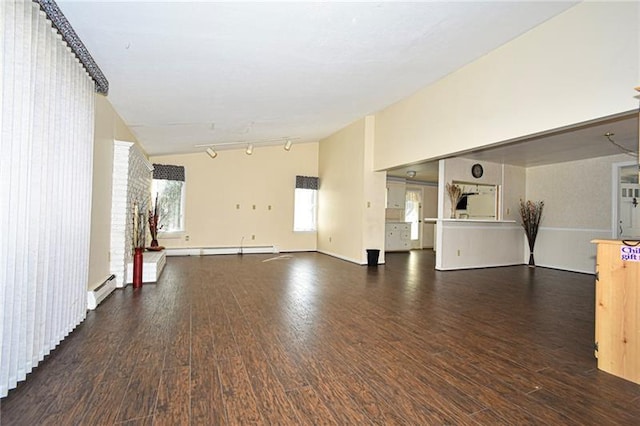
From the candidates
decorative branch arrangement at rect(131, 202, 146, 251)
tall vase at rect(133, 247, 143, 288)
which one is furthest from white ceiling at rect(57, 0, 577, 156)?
tall vase at rect(133, 247, 143, 288)

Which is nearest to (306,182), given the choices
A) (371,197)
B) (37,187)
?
(371,197)

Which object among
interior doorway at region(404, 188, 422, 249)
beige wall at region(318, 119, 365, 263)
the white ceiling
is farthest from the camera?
interior doorway at region(404, 188, 422, 249)

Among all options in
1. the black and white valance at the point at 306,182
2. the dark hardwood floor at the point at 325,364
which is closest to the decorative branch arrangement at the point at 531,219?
the dark hardwood floor at the point at 325,364

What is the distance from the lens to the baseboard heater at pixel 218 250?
7.77m

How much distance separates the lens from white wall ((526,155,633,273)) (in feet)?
20.5

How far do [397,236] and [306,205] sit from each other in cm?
296

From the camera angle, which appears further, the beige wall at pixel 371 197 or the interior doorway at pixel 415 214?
the interior doorway at pixel 415 214

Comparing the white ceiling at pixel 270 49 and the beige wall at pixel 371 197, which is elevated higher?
the white ceiling at pixel 270 49

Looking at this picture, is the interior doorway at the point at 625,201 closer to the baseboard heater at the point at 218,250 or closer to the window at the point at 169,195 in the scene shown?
the baseboard heater at the point at 218,250

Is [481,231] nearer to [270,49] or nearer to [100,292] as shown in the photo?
[270,49]

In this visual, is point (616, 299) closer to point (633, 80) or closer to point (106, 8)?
point (633, 80)

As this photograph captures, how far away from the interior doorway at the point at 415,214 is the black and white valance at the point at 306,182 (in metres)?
3.59

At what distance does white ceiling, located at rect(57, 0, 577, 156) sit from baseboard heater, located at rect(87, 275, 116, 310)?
2.20 meters

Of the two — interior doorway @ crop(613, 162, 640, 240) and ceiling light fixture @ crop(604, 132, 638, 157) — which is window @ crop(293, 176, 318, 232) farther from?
interior doorway @ crop(613, 162, 640, 240)
